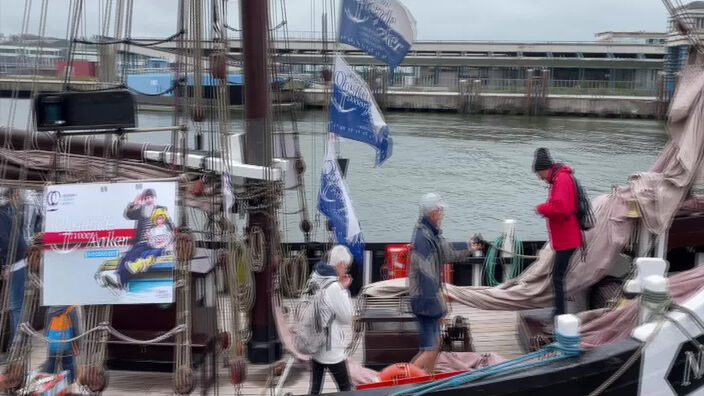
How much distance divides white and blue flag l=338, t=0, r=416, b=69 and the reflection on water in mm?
5734

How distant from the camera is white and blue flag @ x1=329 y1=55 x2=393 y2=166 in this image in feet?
21.8

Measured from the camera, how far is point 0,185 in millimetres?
6027

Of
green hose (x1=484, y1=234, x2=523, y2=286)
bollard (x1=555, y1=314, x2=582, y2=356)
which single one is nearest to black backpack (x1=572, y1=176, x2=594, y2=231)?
bollard (x1=555, y1=314, x2=582, y2=356)

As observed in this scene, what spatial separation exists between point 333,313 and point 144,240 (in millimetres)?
1295

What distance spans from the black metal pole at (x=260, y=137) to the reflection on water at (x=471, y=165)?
250 inches

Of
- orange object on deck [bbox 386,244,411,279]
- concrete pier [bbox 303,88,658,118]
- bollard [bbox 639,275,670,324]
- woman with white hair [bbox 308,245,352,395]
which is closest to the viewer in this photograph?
bollard [bbox 639,275,670,324]

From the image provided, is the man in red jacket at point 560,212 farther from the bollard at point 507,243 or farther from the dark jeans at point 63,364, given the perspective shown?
the dark jeans at point 63,364

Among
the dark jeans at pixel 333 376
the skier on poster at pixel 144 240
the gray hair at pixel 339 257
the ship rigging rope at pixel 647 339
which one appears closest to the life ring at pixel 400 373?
the dark jeans at pixel 333 376

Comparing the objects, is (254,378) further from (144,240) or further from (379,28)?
(379,28)

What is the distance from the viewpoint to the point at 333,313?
4.89 metres

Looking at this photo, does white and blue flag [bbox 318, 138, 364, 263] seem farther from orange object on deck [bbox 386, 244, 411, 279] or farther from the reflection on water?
the reflection on water

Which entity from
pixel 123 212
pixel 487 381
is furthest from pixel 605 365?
pixel 123 212

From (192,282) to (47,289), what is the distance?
122 cm

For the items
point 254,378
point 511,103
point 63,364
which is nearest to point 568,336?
point 254,378
